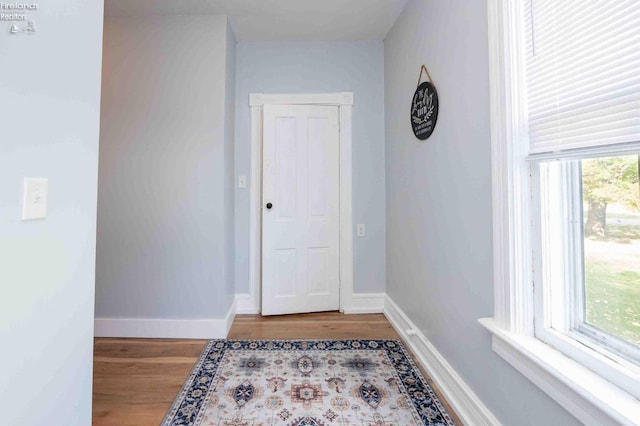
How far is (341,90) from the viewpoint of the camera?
2797 millimetres

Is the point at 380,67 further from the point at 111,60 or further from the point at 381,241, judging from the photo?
the point at 111,60

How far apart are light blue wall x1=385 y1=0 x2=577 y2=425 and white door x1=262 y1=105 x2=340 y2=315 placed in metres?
0.72

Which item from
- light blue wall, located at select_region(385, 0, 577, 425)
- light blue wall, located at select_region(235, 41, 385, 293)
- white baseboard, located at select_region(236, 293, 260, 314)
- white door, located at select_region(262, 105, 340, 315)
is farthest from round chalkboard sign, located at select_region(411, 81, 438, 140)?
white baseboard, located at select_region(236, 293, 260, 314)

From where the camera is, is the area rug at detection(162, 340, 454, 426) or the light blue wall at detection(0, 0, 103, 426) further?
the area rug at detection(162, 340, 454, 426)

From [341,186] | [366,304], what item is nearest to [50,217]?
[341,186]

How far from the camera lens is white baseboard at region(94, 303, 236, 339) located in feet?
7.45

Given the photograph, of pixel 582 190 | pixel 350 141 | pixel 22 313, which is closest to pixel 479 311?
pixel 582 190

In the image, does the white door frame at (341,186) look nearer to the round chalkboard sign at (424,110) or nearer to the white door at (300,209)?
the white door at (300,209)

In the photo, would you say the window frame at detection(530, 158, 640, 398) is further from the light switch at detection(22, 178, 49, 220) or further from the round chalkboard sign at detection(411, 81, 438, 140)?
the light switch at detection(22, 178, 49, 220)

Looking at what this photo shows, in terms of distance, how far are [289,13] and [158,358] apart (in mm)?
2775

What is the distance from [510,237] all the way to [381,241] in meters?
1.71

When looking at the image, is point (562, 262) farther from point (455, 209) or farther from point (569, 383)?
point (455, 209)

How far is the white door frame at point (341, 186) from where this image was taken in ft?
9.04

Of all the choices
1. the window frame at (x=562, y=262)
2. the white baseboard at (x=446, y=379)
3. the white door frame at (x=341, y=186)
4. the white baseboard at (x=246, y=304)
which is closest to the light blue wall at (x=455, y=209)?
the white baseboard at (x=446, y=379)
